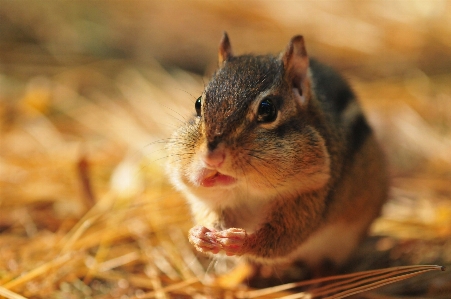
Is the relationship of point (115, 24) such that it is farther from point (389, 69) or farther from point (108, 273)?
point (108, 273)

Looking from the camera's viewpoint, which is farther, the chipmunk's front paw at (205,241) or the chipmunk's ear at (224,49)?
the chipmunk's ear at (224,49)

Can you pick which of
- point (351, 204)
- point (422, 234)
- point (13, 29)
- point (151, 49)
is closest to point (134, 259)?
point (351, 204)

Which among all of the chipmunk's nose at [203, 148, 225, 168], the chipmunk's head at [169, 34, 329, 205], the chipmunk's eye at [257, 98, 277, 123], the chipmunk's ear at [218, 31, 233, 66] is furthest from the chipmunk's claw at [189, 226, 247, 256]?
the chipmunk's ear at [218, 31, 233, 66]

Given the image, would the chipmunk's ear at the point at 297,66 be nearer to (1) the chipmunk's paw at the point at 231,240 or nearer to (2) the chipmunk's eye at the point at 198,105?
(2) the chipmunk's eye at the point at 198,105

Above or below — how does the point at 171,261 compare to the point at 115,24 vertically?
below

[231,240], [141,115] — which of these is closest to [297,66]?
[231,240]

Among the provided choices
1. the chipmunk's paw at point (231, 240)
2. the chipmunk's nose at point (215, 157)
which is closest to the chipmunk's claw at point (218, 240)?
the chipmunk's paw at point (231, 240)

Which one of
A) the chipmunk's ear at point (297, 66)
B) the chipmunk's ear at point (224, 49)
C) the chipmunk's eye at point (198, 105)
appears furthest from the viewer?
the chipmunk's ear at point (224, 49)
